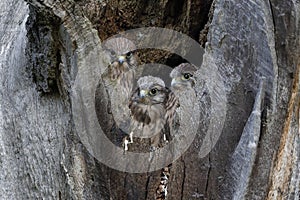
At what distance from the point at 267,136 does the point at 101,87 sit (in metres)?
0.62

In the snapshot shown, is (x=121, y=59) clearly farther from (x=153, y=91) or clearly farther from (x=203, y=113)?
(x=203, y=113)

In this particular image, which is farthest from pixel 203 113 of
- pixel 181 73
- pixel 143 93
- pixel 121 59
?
pixel 143 93

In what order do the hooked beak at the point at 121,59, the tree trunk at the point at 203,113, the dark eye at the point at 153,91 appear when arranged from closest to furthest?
the tree trunk at the point at 203,113
the hooked beak at the point at 121,59
the dark eye at the point at 153,91

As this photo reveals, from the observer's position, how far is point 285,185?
213 cm

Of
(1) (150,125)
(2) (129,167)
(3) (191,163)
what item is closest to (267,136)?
(3) (191,163)

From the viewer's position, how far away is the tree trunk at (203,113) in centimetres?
202

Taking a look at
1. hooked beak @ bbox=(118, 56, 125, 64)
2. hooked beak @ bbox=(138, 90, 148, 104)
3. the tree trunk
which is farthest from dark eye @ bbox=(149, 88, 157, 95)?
the tree trunk

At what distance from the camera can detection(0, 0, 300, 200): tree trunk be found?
2.02 metres

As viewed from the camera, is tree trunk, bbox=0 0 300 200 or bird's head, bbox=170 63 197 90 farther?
bird's head, bbox=170 63 197 90

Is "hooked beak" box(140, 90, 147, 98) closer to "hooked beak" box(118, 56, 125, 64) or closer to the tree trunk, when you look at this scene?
"hooked beak" box(118, 56, 125, 64)

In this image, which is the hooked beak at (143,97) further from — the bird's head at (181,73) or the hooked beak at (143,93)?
the bird's head at (181,73)

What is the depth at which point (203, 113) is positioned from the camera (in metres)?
2.21

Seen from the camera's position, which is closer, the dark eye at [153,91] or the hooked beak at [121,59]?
the hooked beak at [121,59]

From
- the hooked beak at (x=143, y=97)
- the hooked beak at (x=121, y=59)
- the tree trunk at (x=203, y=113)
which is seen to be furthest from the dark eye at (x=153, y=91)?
the tree trunk at (x=203, y=113)
